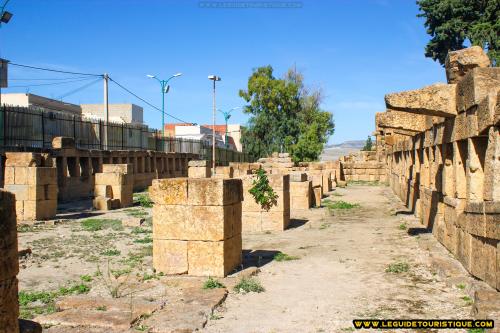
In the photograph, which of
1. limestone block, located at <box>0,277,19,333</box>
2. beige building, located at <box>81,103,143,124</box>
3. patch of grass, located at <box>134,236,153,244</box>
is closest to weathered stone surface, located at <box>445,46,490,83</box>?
patch of grass, located at <box>134,236,153,244</box>

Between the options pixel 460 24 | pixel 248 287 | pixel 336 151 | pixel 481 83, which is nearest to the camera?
pixel 248 287

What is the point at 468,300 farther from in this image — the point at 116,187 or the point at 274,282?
the point at 116,187

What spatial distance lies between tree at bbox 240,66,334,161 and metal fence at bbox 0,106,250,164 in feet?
43.9

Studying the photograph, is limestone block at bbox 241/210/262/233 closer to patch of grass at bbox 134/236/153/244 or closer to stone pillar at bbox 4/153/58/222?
patch of grass at bbox 134/236/153/244

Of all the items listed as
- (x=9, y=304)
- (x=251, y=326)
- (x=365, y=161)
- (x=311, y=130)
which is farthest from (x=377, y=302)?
(x=311, y=130)

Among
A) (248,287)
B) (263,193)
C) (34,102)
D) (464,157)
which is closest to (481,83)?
(464,157)

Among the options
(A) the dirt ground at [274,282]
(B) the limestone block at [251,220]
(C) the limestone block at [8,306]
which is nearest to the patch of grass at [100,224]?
(A) the dirt ground at [274,282]

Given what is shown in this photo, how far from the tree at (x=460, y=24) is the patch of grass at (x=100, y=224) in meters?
20.0

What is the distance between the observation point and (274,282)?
752 centimetres

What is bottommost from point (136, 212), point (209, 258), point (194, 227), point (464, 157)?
point (136, 212)

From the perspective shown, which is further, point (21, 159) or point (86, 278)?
point (21, 159)

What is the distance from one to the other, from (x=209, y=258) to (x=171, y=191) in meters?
1.23

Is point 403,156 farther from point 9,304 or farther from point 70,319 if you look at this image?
point 9,304

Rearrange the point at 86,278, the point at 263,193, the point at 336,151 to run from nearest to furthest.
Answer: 1. the point at 86,278
2. the point at 263,193
3. the point at 336,151
